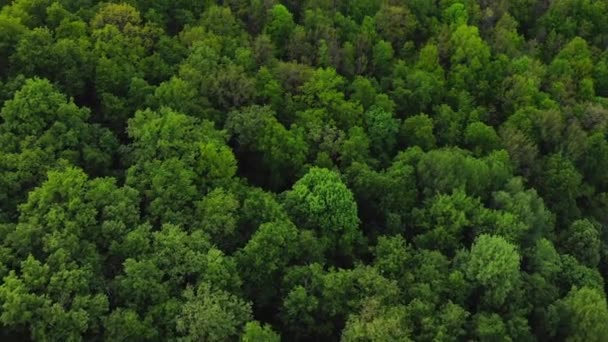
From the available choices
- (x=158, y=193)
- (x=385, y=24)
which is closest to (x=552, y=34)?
(x=385, y=24)

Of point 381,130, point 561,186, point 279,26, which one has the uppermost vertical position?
point 279,26

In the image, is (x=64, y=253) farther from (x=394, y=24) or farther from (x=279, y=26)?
(x=394, y=24)

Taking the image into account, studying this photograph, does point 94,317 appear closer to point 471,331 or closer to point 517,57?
point 471,331

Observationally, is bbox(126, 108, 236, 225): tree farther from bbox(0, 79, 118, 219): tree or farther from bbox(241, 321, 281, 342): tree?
bbox(241, 321, 281, 342): tree

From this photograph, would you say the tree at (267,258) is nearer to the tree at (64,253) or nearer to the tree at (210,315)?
the tree at (210,315)

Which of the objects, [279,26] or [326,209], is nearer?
[326,209]

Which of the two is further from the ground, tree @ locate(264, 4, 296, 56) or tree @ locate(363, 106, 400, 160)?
tree @ locate(264, 4, 296, 56)

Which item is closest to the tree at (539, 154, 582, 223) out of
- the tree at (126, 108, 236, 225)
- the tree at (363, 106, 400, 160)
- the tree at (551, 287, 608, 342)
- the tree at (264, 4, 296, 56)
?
the tree at (551, 287, 608, 342)

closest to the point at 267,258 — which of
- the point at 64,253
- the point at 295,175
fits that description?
the point at 295,175
